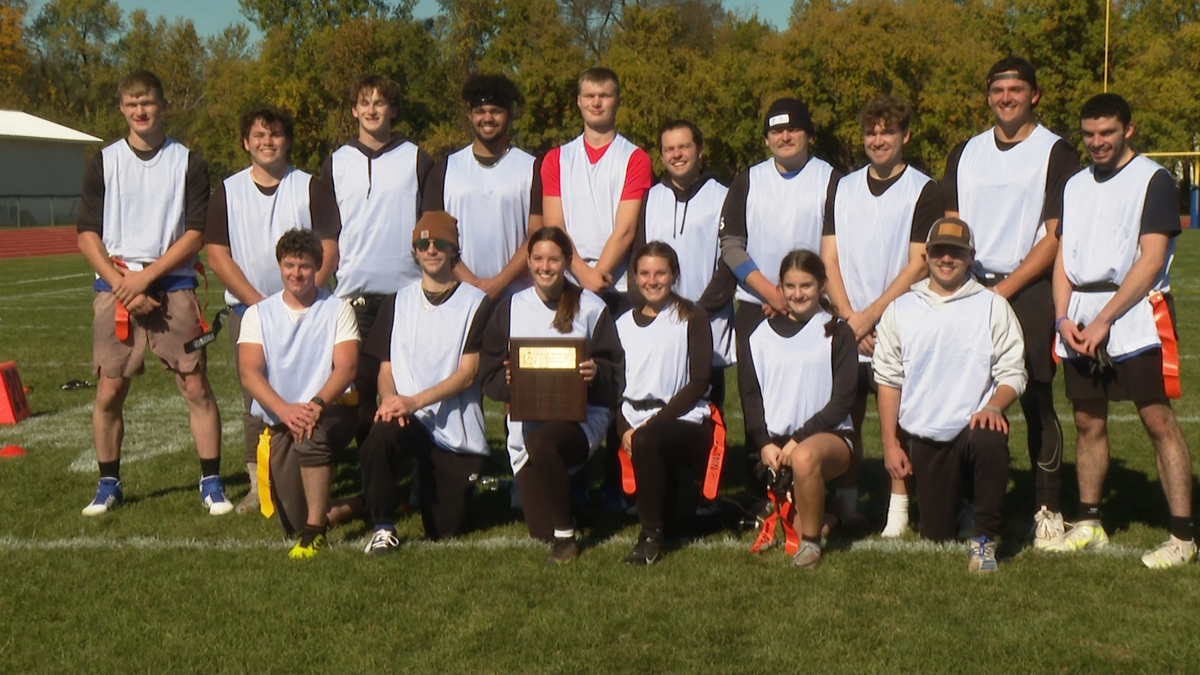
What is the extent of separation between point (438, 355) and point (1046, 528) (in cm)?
290

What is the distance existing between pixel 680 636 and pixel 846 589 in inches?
34.8

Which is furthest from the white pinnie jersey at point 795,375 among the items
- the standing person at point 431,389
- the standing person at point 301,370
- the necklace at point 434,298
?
the standing person at point 301,370

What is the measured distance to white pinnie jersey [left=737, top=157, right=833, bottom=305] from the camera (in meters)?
5.97

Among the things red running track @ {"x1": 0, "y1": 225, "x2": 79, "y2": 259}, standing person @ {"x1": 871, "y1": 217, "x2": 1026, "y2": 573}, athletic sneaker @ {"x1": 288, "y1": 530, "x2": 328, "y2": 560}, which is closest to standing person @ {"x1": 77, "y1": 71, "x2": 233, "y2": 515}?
athletic sneaker @ {"x1": 288, "y1": 530, "x2": 328, "y2": 560}

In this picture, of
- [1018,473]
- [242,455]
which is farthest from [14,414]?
[1018,473]

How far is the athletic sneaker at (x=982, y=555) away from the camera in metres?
5.25

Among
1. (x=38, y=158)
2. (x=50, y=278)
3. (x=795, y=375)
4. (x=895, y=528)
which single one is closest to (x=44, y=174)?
(x=38, y=158)

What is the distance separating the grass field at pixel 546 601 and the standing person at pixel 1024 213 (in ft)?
1.68

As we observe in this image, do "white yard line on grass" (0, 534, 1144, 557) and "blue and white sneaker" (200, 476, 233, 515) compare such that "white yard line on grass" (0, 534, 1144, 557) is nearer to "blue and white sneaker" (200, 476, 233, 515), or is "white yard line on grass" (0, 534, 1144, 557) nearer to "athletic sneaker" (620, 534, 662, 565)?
"athletic sneaker" (620, 534, 662, 565)

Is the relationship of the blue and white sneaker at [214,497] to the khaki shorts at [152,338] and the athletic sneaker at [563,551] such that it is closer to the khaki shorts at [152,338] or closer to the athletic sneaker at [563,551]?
the khaki shorts at [152,338]

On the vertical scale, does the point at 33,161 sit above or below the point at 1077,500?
above

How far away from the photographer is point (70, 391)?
1018cm

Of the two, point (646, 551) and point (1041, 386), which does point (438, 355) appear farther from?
point (1041, 386)

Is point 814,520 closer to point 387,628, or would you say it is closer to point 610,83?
point 387,628
